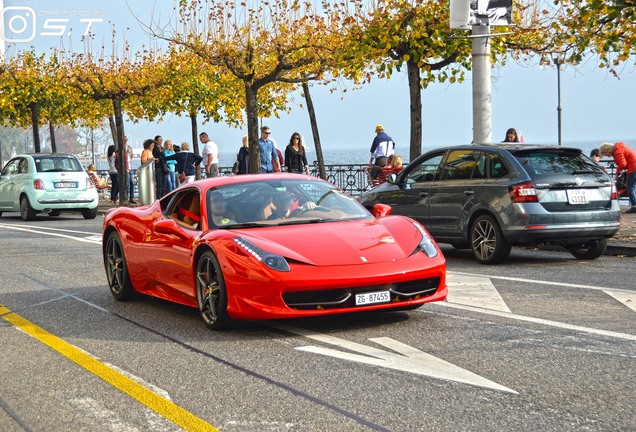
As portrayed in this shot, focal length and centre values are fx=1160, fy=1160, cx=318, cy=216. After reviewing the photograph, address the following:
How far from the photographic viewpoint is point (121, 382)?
7.00 meters

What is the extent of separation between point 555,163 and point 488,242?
1.27m

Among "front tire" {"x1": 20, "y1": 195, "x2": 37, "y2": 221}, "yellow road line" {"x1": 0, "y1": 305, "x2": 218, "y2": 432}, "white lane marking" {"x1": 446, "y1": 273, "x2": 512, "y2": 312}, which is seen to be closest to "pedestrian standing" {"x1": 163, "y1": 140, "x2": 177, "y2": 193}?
"front tire" {"x1": 20, "y1": 195, "x2": 37, "y2": 221}

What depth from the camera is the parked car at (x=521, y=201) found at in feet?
45.5

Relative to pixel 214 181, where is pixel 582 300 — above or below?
below

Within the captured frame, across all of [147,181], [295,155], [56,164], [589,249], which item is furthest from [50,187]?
[589,249]

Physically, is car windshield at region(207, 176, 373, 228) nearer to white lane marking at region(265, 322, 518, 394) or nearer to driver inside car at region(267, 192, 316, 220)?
driver inside car at region(267, 192, 316, 220)

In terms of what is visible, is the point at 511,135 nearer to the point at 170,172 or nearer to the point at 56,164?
the point at 170,172

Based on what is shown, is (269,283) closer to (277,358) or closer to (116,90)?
(277,358)

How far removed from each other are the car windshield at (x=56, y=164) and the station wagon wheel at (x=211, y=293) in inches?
846

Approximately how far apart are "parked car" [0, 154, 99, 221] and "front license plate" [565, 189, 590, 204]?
17729mm

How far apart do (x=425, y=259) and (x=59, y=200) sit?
21639 millimetres

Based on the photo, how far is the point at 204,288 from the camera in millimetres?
9094

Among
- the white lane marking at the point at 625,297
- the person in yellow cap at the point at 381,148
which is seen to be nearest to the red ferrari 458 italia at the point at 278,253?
the white lane marking at the point at 625,297

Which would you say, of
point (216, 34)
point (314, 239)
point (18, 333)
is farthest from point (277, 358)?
point (216, 34)
